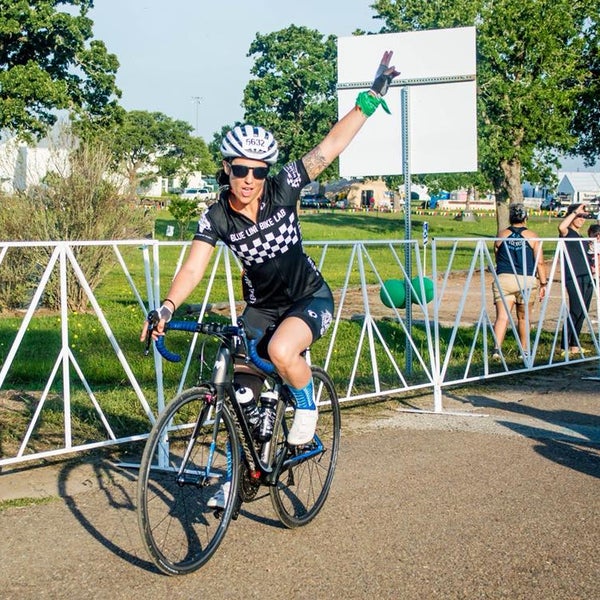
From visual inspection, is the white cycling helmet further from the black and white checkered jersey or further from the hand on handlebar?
the hand on handlebar

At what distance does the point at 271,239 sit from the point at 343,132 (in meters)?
0.79

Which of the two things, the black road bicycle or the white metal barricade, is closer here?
Result: the black road bicycle

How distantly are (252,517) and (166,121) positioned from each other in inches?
4262

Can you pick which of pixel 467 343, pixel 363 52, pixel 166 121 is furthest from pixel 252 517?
pixel 166 121

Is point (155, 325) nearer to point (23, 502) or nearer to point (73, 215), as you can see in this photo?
point (23, 502)

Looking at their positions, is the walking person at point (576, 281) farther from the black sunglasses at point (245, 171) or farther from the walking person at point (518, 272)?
the black sunglasses at point (245, 171)

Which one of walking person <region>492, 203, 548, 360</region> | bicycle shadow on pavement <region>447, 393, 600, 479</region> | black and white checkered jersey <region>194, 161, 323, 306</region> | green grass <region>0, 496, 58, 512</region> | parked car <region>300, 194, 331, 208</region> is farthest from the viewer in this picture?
parked car <region>300, 194, 331, 208</region>

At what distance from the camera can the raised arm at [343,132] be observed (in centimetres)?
551

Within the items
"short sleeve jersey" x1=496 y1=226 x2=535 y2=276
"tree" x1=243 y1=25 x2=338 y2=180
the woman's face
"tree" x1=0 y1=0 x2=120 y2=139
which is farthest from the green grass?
"tree" x1=243 y1=25 x2=338 y2=180

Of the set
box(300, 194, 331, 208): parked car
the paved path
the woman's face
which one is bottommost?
box(300, 194, 331, 208): parked car

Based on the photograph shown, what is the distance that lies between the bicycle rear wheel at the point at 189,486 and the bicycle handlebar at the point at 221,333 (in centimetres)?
25

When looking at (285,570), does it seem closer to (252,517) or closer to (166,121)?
(252,517)

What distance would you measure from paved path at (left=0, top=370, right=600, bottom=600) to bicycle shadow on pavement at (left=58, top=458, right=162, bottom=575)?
0.04ft

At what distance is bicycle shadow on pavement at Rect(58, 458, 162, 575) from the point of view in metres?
5.02
